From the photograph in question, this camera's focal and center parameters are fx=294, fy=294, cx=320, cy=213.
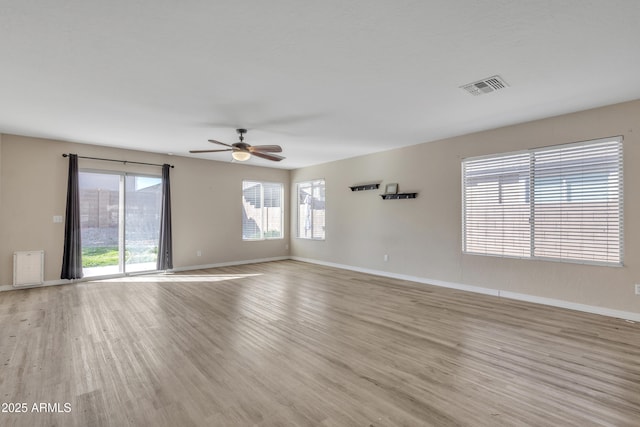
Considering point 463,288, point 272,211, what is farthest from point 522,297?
point 272,211

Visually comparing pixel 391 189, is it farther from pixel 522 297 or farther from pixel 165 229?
pixel 165 229

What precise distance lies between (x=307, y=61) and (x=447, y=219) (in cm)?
392

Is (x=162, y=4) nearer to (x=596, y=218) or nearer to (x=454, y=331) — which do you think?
(x=454, y=331)

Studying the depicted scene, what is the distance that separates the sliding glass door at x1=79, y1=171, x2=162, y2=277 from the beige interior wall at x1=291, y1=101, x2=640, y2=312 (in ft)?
12.9

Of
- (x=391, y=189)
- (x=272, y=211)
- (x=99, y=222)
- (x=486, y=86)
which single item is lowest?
(x=99, y=222)

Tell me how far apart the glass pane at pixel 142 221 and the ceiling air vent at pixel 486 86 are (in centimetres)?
640

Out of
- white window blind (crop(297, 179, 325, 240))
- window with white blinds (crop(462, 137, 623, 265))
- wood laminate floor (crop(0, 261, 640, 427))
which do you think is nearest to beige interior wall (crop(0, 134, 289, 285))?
white window blind (crop(297, 179, 325, 240))

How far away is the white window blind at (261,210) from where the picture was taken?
8.23 metres

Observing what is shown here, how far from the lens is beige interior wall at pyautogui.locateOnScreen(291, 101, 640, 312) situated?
12.2ft

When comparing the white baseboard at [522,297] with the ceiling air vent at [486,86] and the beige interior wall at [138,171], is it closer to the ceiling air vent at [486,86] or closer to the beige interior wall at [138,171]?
the ceiling air vent at [486,86]

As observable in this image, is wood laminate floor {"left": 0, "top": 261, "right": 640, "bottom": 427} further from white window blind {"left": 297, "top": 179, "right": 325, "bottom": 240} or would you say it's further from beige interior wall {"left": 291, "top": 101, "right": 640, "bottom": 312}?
white window blind {"left": 297, "top": 179, "right": 325, "bottom": 240}

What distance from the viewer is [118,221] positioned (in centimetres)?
620

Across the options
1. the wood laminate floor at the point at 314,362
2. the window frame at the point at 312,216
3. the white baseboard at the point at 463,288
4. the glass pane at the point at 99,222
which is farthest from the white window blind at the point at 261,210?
the wood laminate floor at the point at 314,362

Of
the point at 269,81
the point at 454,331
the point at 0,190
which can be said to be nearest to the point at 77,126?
the point at 0,190
